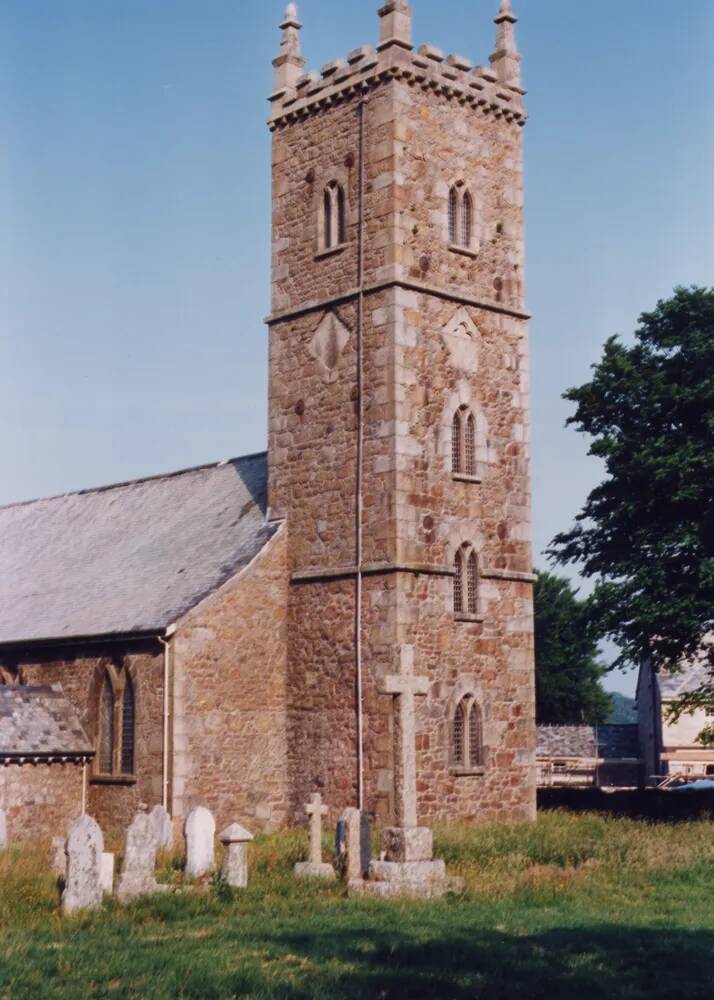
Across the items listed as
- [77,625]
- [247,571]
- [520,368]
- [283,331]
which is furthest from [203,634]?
[520,368]

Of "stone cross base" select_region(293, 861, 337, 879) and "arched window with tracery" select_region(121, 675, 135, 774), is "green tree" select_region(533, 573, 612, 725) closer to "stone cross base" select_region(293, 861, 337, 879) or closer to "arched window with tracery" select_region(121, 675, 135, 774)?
"arched window with tracery" select_region(121, 675, 135, 774)

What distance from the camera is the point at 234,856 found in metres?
18.4

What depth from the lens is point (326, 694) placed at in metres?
27.7

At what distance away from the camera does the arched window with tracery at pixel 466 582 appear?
28.1 meters

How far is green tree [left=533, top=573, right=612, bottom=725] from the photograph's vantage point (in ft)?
248

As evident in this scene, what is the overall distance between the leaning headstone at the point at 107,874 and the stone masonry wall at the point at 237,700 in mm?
7412

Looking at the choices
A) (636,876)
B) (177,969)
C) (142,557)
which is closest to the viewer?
(177,969)

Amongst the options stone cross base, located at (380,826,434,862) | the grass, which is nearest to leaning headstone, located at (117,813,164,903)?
the grass

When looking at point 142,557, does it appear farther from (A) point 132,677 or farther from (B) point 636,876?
(B) point 636,876

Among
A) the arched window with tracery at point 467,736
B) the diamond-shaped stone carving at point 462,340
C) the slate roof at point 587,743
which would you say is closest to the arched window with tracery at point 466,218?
the diamond-shaped stone carving at point 462,340

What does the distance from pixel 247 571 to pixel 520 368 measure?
7.45m

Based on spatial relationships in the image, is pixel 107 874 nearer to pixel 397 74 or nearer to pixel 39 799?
pixel 39 799

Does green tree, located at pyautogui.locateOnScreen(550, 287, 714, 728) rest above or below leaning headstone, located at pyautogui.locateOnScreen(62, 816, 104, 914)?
above

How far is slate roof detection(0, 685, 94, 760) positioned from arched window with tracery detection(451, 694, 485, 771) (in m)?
7.45
